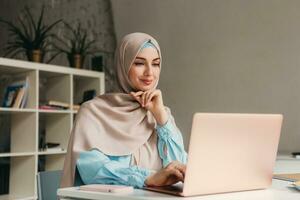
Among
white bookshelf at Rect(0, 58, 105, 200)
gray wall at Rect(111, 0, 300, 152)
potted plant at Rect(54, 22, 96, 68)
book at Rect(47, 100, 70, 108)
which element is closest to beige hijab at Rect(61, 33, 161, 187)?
gray wall at Rect(111, 0, 300, 152)

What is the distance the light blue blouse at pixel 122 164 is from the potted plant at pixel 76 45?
2275mm

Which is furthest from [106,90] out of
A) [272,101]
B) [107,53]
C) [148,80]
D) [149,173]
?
[149,173]

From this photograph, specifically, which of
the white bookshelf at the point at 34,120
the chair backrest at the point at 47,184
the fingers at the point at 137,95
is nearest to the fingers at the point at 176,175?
the fingers at the point at 137,95

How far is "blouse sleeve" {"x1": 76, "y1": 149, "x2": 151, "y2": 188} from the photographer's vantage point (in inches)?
45.7

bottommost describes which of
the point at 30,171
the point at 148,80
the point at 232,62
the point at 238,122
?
the point at 30,171

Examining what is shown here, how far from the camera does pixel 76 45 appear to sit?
397cm

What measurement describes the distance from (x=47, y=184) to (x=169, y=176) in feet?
2.10

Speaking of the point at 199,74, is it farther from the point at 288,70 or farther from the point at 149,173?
the point at 149,173

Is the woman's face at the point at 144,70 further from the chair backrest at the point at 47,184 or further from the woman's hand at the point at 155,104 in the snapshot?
the chair backrest at the point at 47,184

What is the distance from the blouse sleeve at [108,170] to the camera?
45.7 inches

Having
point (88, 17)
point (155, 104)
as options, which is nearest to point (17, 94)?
point (88, 17)

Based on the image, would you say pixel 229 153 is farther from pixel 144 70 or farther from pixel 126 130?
pixel 144 70

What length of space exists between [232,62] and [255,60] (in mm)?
172

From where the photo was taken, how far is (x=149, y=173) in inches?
46.3
